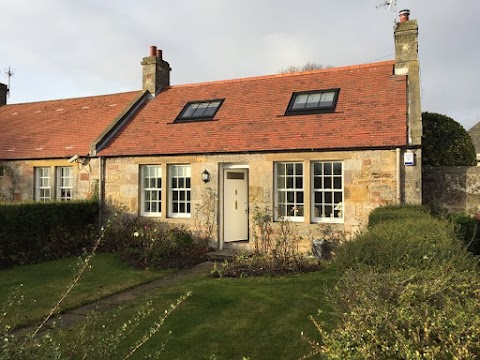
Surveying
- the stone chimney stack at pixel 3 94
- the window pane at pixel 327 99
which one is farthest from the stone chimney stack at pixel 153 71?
the stone chimney stack at pixel 3 94

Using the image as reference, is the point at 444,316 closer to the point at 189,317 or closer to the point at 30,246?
the point at 189,317

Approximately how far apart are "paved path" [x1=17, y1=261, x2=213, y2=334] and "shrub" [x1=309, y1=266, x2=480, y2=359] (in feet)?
12.5

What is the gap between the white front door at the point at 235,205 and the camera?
12711 mm

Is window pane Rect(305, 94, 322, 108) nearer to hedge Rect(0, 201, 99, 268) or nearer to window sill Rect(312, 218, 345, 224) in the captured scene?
window sill Rect(312, 218, 345, 224)

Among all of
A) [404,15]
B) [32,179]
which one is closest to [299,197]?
[404,15]

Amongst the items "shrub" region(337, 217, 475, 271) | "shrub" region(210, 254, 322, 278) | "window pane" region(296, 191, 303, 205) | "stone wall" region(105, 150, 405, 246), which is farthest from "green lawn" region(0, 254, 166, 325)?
"shrub" region(337, 217, 475, 271)

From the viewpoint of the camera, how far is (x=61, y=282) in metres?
8.92

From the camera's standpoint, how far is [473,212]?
449 inches

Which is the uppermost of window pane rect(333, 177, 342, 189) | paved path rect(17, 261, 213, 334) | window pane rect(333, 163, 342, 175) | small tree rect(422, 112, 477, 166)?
small tree rect(422, 112, 477, 166)

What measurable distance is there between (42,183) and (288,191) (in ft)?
32.4

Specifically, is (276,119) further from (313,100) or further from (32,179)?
(32,179)

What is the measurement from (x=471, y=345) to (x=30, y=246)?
11.7 metres

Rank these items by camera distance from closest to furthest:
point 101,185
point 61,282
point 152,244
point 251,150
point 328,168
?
point 61,282 < point 152,244 < point 328,168 < point 251,150 < point 101,185

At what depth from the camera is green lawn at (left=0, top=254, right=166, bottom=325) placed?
289 inches
